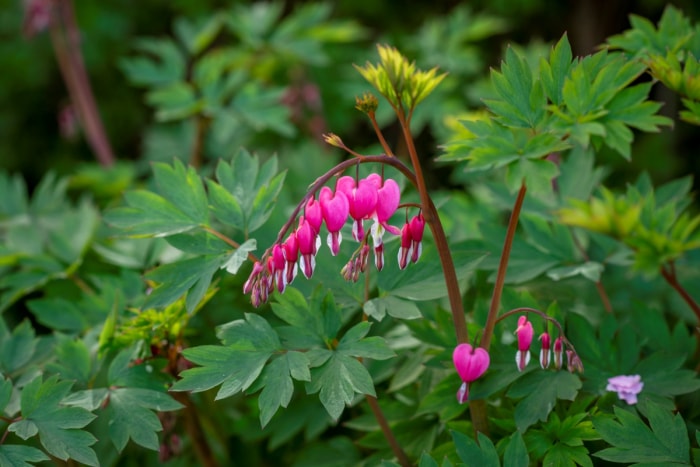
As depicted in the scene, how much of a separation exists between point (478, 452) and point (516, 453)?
0.06 m

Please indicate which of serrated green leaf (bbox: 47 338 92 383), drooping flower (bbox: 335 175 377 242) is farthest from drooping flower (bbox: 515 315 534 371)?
serrated green leaf (bbox: 47 338 92 383)

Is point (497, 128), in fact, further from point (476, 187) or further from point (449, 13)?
point (449, 13)

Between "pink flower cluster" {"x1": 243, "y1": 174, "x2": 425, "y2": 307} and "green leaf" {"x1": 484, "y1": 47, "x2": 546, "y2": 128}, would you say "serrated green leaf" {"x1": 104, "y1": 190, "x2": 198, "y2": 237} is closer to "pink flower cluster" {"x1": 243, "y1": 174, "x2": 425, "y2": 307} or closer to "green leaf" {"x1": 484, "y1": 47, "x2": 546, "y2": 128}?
"pink flower cluster" {"x1": 243, "y1": 174, "x2": 425, "y2": 307}

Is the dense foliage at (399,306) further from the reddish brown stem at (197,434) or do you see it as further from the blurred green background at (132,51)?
the blurred green background at (132,51)

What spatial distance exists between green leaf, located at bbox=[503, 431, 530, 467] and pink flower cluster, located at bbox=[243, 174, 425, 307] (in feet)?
1.16

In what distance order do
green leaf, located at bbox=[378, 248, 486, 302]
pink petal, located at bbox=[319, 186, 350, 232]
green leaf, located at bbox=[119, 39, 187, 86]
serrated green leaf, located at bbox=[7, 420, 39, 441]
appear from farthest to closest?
green leaf, located at bbox=[119, 39, 187, 86]
green leaf, located at bbox=[378, 248, 486, 302]
serrated green leaf, located at bbox=[7, 420, 39, 441]
pink petal, located at bbox=[319, 186, 350, 232]

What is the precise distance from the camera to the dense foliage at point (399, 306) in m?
1.27

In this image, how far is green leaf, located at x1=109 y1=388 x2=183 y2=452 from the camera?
1.39 meters

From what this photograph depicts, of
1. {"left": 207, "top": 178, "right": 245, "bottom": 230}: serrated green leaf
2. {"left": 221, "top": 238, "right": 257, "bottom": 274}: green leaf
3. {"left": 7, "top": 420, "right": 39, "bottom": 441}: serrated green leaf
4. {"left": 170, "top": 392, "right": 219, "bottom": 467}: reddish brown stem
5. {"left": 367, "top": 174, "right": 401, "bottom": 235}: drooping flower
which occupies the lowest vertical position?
{"left": 170, "top": 392, "right": 219, "bottom": 467}: reddish brown stem

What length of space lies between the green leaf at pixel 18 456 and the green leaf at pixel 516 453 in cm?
82

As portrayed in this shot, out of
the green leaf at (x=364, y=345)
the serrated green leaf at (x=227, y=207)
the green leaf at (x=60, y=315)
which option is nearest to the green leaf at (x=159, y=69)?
the green leaf at (x=60, y=315)

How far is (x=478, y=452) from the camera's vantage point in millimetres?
1270

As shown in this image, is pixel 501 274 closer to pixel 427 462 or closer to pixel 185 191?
pixel 427 462

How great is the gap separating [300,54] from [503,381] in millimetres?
1797
